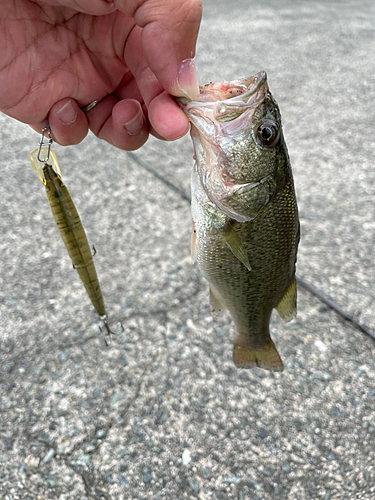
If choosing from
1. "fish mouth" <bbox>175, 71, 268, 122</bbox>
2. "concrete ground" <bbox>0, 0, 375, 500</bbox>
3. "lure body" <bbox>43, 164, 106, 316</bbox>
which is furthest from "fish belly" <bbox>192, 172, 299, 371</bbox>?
"concrete ground" <bbox>0, 0, 375, 500</bbox>

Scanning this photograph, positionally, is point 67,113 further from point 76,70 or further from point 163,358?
point 163,358

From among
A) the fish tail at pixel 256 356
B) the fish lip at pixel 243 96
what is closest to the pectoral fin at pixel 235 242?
the fish lip at pixel 243 96

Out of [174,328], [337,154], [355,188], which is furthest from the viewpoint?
[337,154]

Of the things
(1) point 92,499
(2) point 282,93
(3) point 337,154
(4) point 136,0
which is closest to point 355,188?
(3) point 337,154

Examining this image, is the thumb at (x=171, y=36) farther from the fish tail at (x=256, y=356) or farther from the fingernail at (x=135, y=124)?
the fish tail at (x=256, y=356)

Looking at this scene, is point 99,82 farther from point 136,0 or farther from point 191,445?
point 191,445

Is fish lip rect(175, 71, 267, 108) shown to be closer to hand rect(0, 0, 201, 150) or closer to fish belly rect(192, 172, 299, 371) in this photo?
hand rect(0, 0, 201, 150)
